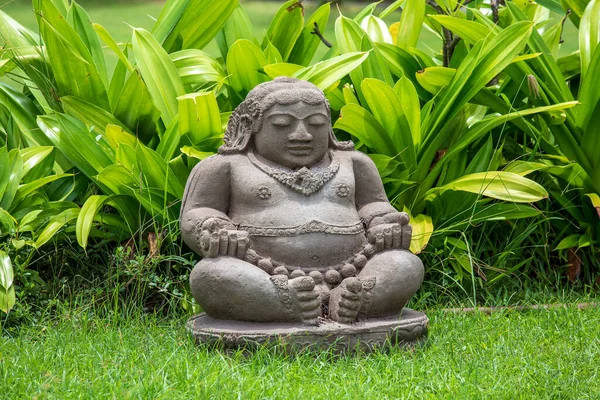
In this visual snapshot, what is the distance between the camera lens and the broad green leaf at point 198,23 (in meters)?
5.36

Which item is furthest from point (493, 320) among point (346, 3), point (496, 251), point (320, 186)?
point (346, 3)

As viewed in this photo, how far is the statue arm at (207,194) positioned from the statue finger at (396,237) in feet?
2.33

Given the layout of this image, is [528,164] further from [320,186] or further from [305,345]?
[305,345]

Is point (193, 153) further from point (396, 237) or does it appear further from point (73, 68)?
point (396, 237)

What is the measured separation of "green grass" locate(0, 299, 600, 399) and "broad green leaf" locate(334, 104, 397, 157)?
1.03m

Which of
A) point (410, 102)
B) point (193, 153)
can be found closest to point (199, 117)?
point (193, 153)

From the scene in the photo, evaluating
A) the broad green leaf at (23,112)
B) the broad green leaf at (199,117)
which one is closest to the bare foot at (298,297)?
the broad green leaf at (199,117)

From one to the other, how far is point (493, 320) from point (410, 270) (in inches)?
31.3

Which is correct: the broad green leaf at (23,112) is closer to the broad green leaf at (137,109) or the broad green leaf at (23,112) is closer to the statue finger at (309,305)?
the broad green leaf at (137,109)

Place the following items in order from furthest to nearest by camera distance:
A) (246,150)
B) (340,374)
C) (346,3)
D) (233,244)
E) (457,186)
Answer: (346,3)
(457,186)
(246,150)
(233,244)
(340,374)

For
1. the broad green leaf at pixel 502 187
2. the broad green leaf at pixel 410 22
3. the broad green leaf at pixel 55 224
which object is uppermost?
the broad green leaf at pixel 410 22

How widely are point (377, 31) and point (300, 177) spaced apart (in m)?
2.03

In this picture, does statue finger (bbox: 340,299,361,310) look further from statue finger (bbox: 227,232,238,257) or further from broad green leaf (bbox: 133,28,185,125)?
broad green leaf (bbox: 133,28,185,125)

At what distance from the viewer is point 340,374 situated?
352 centimetres
